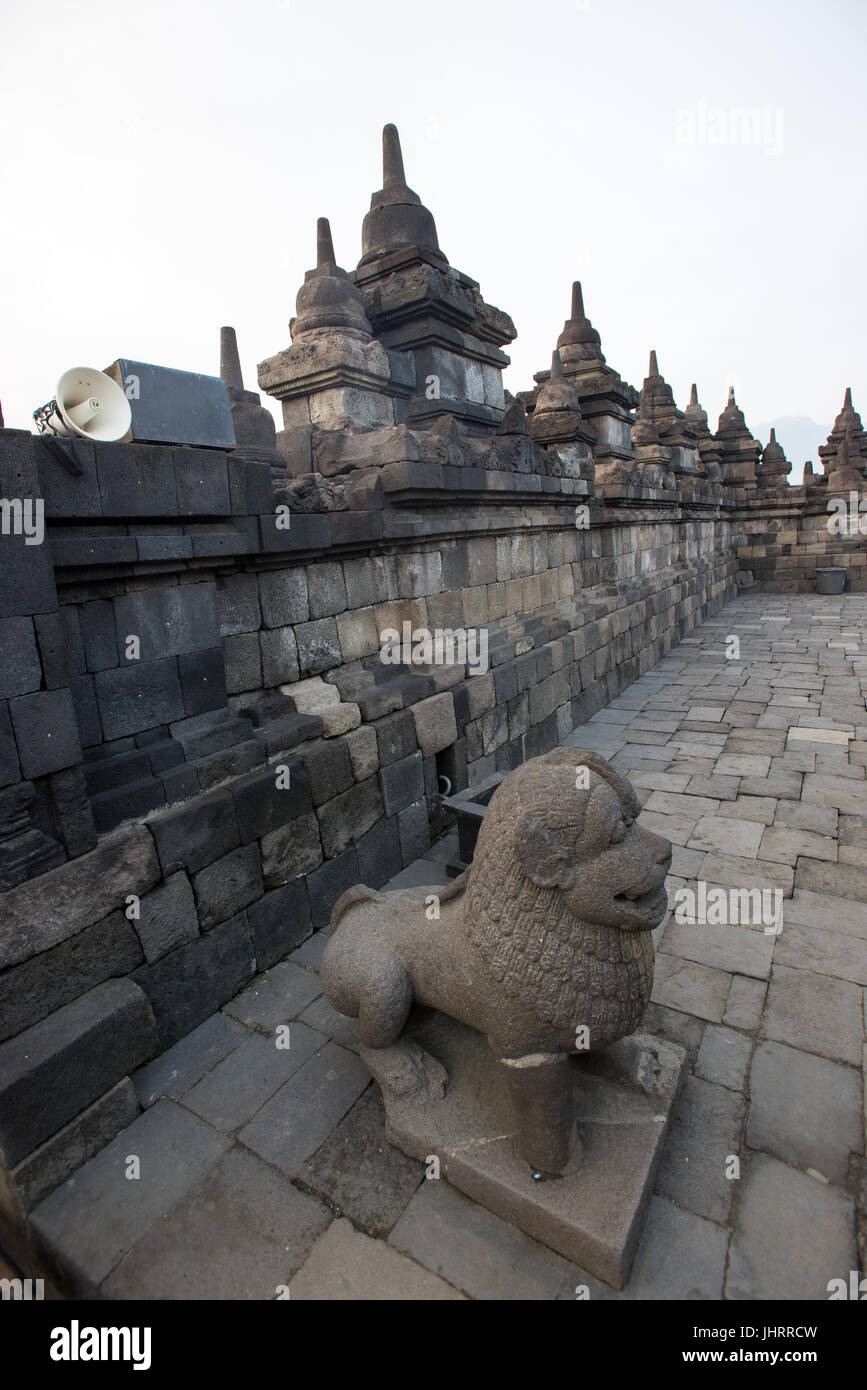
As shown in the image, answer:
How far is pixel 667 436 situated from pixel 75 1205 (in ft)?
44.9

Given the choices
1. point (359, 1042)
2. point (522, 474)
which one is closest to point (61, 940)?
point (359, 1042)

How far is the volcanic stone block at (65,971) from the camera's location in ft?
8.04

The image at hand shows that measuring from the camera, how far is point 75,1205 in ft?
7.77

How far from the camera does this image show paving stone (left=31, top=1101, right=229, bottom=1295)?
221cm

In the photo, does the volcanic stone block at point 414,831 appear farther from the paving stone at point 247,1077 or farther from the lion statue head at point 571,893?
the lion statue head at point 571,893

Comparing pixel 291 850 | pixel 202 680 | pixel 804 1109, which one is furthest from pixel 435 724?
pixel 804 1109

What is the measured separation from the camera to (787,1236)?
2111 millimetres

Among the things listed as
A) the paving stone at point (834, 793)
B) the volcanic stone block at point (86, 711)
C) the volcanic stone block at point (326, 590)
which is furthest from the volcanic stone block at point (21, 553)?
the paving stone at point (834, 793)

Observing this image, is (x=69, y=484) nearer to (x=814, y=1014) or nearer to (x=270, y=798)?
(x=270, y=798)

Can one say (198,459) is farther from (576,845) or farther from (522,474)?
(522,474)

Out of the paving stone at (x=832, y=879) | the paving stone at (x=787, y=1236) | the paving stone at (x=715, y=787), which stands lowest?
the paving stone at (x=787, y=1236)

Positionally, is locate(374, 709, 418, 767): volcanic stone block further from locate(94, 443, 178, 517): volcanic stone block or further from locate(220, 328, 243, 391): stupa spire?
locate(220, 328, 243, 391): stupa spire

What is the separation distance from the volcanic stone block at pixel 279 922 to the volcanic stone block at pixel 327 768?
516 millimetres

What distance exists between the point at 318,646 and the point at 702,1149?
10.1 feet
